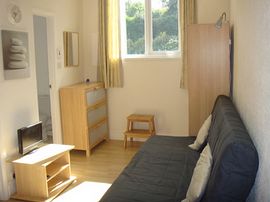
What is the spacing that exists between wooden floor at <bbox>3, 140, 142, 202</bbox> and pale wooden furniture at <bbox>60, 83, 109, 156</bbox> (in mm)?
156

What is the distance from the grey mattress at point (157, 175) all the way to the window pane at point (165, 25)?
6.05ft

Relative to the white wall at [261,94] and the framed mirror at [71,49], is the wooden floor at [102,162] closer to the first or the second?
the framed mirror at [71,49]

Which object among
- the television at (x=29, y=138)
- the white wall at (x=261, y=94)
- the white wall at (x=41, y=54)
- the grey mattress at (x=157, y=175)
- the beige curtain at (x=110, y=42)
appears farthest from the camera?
the white wall at (x=41, y=54)

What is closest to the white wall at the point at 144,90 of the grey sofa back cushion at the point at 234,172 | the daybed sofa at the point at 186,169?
the daybed sofa at the point at 186,169

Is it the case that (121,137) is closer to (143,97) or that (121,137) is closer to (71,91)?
(143,97)

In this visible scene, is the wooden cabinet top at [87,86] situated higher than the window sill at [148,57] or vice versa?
the window sill at [148,57]

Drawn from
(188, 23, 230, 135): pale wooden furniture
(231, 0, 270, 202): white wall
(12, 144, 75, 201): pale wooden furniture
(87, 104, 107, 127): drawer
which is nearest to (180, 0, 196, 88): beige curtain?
(188, 23, 230, 135): pale wooden furniture

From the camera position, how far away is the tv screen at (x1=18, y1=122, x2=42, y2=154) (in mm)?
3066

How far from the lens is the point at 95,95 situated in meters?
4.40

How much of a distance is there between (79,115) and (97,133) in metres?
0.54

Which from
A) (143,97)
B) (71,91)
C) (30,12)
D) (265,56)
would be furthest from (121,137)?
(265,56)

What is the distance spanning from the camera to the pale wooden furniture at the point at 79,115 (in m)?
4.07

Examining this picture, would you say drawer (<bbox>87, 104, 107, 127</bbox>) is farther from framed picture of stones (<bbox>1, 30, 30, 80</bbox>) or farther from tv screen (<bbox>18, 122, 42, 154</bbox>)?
framed picture of stones (<bbox>1, 30, 30, 80</bbox>)

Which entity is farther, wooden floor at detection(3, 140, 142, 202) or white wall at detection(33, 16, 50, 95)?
white wall at detection(33, 16, 50, 95)
